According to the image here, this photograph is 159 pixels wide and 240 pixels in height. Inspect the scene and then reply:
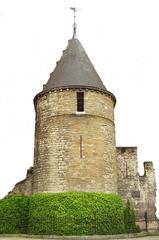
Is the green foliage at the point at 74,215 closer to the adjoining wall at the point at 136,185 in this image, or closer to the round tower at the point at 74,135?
the round tower at the point at 74,135

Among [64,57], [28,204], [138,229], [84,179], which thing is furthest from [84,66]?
[138,229]

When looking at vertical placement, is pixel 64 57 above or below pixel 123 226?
above

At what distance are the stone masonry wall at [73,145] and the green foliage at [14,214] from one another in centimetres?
116

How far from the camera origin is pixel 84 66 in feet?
83.3

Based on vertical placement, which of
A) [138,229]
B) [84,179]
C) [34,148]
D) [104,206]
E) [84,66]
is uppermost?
[84,66]

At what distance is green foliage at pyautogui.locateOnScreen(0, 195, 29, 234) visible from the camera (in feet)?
72.8

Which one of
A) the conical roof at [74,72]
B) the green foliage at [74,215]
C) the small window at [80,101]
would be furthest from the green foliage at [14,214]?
the conical roof at [74,72]

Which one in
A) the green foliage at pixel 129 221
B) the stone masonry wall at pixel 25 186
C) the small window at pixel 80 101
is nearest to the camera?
the small window at pixel 80 101

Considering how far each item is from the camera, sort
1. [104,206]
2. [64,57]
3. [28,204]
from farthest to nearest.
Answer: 1. [64,57]
2. [28,204]
3. [104,206]

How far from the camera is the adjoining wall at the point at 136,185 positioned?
2719cm

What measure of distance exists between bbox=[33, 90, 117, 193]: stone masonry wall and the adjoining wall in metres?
4.11

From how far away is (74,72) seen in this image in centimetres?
2456

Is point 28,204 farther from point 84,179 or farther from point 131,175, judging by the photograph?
point 131,175

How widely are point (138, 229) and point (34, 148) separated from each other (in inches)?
327
